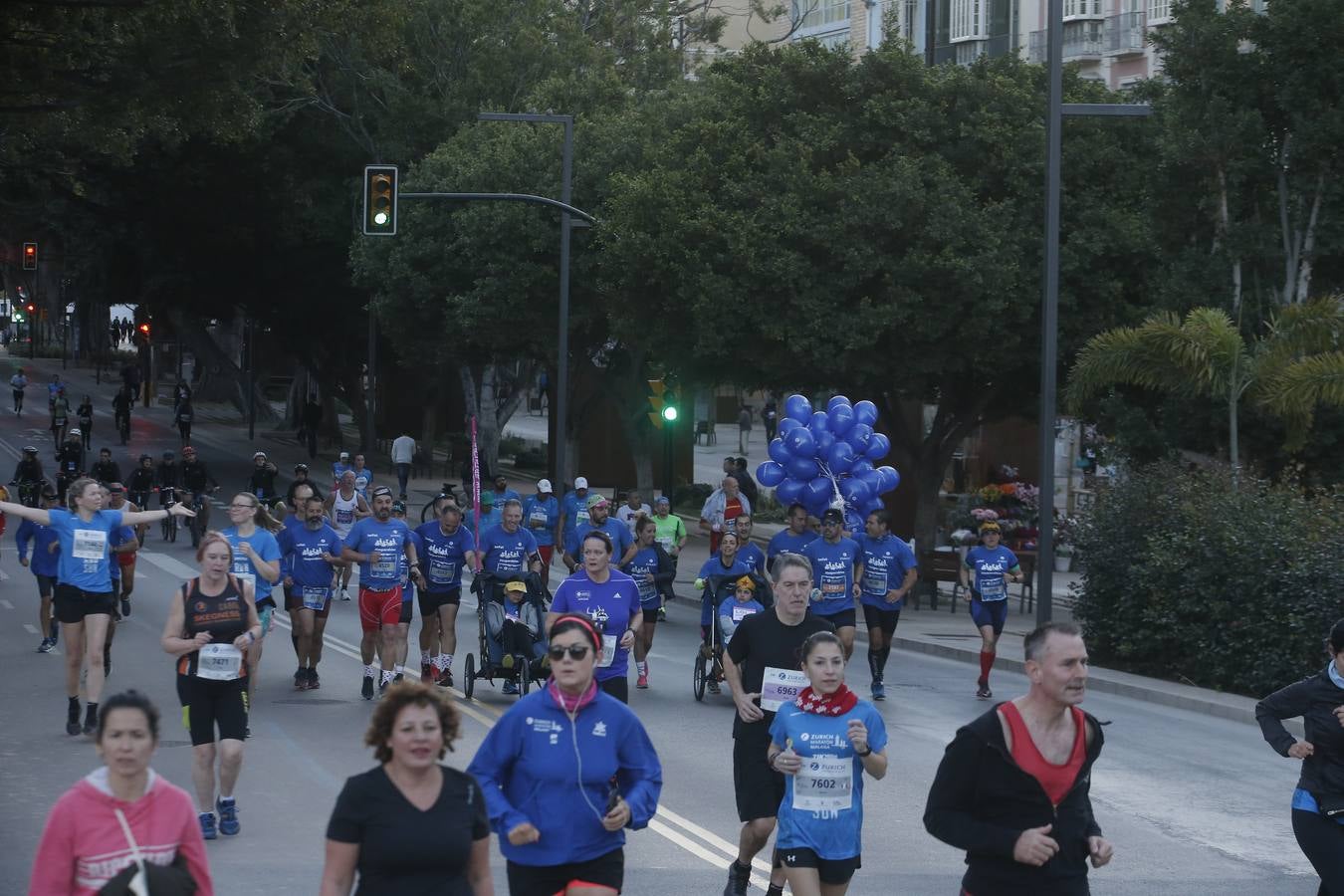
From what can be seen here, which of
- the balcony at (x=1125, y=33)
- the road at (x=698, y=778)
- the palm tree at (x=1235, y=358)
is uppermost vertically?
the balcony at (x=1125, y=33)

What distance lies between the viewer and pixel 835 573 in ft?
51.4

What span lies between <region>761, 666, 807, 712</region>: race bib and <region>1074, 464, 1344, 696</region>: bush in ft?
33.2

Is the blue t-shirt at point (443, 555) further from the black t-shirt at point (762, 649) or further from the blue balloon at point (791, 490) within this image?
the blue balloon at point (791, 490)

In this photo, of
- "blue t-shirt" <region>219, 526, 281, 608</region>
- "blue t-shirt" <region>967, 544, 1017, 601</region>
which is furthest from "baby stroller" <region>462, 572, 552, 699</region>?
"blue t-shirt" <region>967, 544, 1017, 601</region>

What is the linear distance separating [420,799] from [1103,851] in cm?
210

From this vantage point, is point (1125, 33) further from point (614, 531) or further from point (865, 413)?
point (614, 531)

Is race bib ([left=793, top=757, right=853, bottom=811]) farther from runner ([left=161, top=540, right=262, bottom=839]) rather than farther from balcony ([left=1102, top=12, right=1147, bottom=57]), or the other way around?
balcony ([left=1102, top=12, right=1147, bottom=57])

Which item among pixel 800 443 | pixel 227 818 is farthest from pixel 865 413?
pixel 227 818

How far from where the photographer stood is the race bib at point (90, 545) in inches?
534

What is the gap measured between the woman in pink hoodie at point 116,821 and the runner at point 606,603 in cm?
624

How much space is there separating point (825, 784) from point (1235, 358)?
1496 cm

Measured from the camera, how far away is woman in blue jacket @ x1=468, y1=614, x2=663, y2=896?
21.0 ft

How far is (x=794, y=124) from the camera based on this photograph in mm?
28984

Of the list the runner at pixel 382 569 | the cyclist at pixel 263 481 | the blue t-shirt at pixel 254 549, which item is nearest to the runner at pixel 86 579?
the blue t-shirt at pixel 254 549
